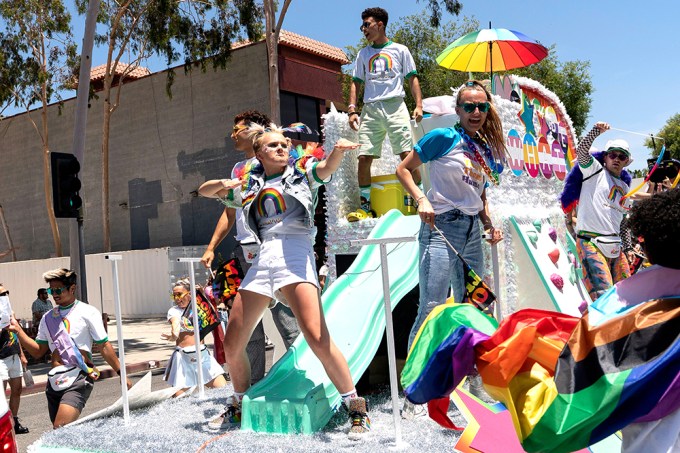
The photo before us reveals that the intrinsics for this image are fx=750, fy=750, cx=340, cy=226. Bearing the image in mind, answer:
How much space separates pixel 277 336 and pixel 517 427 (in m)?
5.00

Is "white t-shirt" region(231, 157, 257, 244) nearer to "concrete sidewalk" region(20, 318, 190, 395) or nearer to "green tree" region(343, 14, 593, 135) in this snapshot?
"concrete sidewalk" region(20, 318, 190, 395)

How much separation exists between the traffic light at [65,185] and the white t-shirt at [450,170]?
7027 mm

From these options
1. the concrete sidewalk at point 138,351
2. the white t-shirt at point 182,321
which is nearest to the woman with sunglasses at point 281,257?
the white t-shirt at point 182,321

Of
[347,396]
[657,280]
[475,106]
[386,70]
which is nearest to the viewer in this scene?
[657,280]

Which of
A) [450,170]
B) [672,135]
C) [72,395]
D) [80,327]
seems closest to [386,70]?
[450,170]

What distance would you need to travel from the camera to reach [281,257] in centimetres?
420

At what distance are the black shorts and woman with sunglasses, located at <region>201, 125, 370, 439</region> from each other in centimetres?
121

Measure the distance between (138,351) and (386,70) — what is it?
10338mm

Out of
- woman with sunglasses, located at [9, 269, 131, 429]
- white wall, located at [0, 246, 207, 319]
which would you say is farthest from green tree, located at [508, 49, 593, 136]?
woman with sunglasses, located at [9, 269, 131, 429]

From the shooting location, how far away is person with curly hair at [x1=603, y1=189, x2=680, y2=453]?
207 cm

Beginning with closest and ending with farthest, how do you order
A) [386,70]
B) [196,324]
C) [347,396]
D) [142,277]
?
[347,396]
[196,324]
[386,70]
[142,277]

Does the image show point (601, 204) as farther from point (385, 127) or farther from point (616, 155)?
point (385, 127)

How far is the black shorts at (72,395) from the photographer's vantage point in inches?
201

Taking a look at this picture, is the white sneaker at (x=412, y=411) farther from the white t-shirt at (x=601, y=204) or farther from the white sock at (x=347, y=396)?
the white t-shirt at (x=601, y=204)
